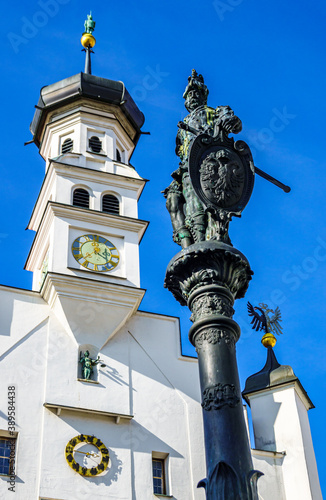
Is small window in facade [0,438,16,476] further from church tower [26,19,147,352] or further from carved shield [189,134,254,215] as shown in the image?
carved shield [189,134,254,215]

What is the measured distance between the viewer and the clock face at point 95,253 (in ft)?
76.0

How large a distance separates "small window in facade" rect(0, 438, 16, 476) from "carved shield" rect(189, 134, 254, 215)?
1094 cm

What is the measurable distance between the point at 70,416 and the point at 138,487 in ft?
7.49

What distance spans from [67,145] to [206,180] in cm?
1866

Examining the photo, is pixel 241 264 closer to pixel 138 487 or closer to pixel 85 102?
pixel 138 487

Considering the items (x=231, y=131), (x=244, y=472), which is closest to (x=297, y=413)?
(x=231, y=131)

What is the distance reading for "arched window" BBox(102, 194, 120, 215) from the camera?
83.0 feet

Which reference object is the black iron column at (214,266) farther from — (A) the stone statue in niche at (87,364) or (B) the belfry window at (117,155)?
(B) the belfry window at (117,155)

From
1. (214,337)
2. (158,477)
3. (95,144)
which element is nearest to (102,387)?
(158,477)

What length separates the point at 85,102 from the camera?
2895 cm

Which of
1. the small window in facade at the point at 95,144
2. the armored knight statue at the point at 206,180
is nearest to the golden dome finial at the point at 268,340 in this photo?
the small window in facade at the point at 95,144

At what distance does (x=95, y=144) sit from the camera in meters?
27.8

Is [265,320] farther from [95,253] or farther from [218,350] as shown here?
[218,350]

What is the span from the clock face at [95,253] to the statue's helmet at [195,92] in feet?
40.2
